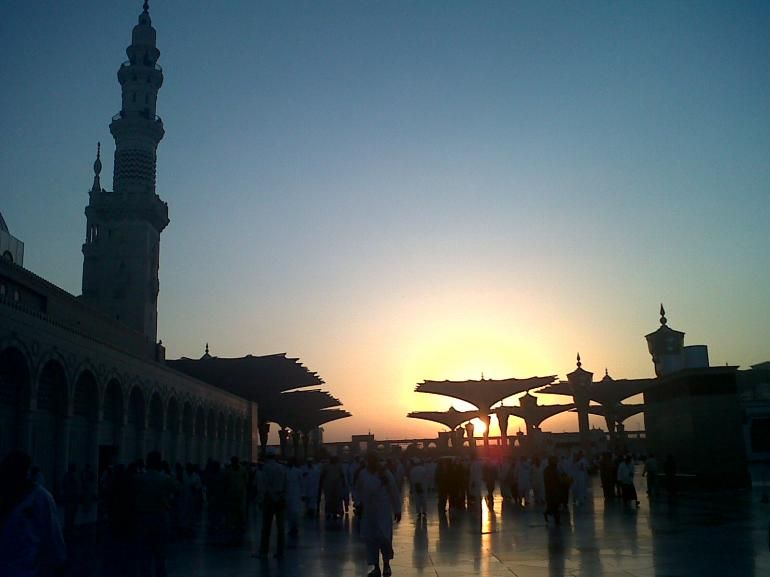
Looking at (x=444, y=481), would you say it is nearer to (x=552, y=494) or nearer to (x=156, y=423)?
(x=552, y=494)

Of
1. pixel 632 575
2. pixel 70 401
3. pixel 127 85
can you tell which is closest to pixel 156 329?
pixel 127 85

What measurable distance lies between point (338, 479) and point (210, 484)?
2687 millimetres

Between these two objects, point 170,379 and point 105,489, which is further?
point 170,379

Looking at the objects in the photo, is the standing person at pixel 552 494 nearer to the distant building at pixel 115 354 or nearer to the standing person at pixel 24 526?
the distant building at pixel 115 354

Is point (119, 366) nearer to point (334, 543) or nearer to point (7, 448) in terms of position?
point (7, 448)

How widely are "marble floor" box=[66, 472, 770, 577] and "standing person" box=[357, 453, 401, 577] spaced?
41 cm

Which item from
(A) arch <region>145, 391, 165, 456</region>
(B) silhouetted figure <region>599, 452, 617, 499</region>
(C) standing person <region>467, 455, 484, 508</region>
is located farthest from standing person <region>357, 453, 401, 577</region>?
(A) arch <region>145, 391, 165, 456</region>

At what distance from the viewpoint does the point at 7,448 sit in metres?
14.2

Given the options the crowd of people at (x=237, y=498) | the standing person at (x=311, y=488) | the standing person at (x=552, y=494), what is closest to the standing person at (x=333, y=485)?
the crowd of people at (x=237, y=498)

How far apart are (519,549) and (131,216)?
139ft

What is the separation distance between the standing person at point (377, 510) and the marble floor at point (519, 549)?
1.34ft

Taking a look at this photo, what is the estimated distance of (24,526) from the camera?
148 inches

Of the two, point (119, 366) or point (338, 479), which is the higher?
point (119, 366)

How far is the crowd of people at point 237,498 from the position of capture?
383cm
